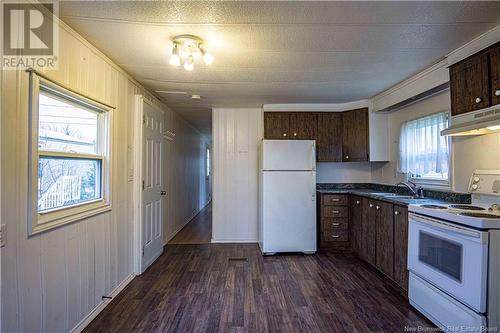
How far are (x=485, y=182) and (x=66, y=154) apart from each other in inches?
133

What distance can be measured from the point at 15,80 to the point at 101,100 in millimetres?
926

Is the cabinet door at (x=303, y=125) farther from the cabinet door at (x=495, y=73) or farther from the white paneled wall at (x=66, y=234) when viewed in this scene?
the cabinet door at (x=495, y=73)

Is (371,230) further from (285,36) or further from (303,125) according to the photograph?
(285,36)

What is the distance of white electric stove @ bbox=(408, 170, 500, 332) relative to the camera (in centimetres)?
175

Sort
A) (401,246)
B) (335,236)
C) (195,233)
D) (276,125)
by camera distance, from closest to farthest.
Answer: (401,246) < (335,236) < (276,125) < (195,233)

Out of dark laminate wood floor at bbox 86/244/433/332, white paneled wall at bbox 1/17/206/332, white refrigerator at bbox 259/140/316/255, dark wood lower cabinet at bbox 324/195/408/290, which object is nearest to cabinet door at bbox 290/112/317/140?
white refrigerator at bbox 259/140/316/255

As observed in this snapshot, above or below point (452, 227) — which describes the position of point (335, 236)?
below

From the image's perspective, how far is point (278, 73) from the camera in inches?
114

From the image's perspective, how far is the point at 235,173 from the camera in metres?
4.64

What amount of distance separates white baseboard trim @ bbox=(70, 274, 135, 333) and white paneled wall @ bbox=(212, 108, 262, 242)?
1874mm

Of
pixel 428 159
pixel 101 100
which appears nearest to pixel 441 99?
pixel 428 159

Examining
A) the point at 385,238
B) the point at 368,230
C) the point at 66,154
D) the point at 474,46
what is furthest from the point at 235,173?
the point at 474,46

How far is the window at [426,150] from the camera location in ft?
9.83

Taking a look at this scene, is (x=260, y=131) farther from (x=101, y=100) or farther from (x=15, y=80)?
(x=15, y=80)
